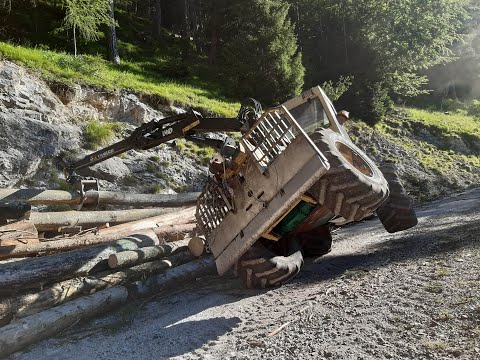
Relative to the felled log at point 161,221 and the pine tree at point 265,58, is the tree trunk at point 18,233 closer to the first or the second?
the felled log at point 161,221

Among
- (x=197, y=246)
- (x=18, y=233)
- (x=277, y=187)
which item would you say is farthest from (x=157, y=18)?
(x=277, y=187)

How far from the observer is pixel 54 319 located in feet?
14.6

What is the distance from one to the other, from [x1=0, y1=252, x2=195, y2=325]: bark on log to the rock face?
4989 millimetres

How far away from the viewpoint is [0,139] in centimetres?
980

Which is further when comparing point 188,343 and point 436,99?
point 436,99

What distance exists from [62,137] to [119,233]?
450 cm

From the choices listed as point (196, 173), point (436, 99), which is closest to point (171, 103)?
point (196, 173)

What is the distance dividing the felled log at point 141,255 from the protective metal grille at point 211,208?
0.91 m

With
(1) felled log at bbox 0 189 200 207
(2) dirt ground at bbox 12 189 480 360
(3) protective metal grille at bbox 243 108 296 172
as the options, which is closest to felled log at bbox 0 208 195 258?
(1) felled log at bbox 0 189 200 207

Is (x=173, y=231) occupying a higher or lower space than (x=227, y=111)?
lower

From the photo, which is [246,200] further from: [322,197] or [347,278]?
[347,278]

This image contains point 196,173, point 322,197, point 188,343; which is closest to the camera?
point 188,343

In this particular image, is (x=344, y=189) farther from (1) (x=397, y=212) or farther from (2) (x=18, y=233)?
(2) (x=18, y=233)

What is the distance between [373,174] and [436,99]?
41.1 meters
